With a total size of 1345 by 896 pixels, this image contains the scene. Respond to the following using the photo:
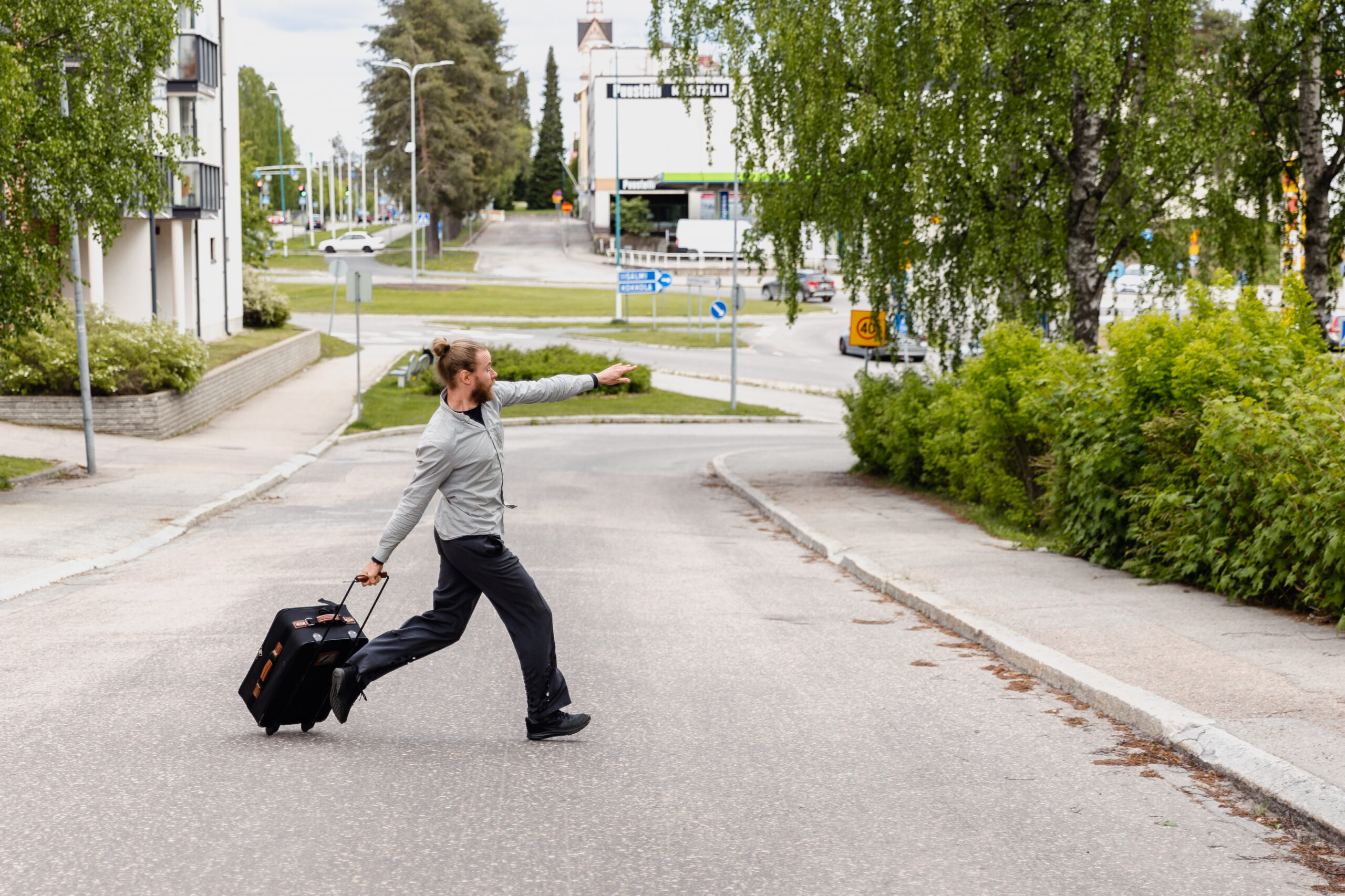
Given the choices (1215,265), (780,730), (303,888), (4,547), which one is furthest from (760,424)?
(303,888)

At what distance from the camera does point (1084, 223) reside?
15617 mm

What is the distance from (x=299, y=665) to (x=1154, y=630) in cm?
509

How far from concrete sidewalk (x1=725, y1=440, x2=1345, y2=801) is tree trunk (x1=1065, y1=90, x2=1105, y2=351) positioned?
3349 millimetres

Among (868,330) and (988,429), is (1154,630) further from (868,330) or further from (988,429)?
(868,330)

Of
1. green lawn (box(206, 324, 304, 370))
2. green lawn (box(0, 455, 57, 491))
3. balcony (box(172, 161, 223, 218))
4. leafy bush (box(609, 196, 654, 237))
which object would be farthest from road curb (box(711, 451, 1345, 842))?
leafy bush (box(609, 196, 654, 237))

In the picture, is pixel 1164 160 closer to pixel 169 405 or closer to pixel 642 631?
pixel 642 631

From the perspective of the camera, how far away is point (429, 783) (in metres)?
5.49

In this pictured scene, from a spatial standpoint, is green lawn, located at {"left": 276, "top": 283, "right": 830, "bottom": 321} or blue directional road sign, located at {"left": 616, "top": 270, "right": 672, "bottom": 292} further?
green lawn, located at {"left": 276, "top": 283, "right": 830, "bottom": 321}

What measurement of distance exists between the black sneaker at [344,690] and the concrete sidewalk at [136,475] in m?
5.94

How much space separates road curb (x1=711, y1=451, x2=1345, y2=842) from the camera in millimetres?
5066

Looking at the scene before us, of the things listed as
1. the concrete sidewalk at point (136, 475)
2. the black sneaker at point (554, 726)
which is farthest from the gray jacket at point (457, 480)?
the concrete sidewalk at point (136, 475)

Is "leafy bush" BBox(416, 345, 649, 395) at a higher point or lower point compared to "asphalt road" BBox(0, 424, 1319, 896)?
lower

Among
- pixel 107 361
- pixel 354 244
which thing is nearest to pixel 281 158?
pixel 354 244

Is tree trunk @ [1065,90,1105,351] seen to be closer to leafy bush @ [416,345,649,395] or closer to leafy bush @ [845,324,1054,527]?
leafy bush @ [845,324,1054,527]
